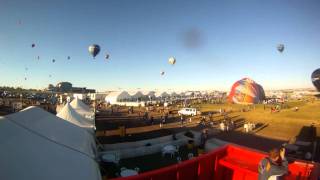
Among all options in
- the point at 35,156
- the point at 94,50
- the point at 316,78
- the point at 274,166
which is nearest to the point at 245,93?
the point at 316,78

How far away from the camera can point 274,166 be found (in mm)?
4320

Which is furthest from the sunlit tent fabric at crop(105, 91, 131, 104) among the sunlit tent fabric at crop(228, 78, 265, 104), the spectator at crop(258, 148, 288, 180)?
the spectator at crop(258, 148, 288, 180)

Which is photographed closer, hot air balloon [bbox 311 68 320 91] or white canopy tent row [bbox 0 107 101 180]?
white canopy tent row [bbox 0 107 101 180]

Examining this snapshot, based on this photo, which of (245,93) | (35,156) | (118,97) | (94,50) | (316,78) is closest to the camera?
(35,156)

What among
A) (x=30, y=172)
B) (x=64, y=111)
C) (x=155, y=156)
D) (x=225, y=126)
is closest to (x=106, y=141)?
(x=64, y=111)

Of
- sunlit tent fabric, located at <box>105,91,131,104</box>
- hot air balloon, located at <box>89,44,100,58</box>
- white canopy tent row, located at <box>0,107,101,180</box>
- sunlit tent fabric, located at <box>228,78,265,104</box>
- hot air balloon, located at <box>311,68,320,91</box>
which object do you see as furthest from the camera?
sunlit tent fabric, located at <box>105,91,131,104</box>

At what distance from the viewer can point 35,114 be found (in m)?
7.11

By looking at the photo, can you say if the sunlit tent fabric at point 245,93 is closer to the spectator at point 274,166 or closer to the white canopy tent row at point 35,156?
the spectator at point 274,166

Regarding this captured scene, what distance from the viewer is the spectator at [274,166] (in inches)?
168

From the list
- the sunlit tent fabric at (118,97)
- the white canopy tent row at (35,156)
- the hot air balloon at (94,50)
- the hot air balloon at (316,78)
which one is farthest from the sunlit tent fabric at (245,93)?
the white canopy tent row at (35,156)

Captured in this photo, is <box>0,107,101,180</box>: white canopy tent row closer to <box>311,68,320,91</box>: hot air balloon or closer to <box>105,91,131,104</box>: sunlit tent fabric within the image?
<box>311,68,320,91</box>: hot air balloon

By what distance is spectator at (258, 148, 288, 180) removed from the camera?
4258mm

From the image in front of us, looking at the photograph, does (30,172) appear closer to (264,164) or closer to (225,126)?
(264,164)

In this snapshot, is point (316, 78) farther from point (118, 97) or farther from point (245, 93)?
point (118, 97)
